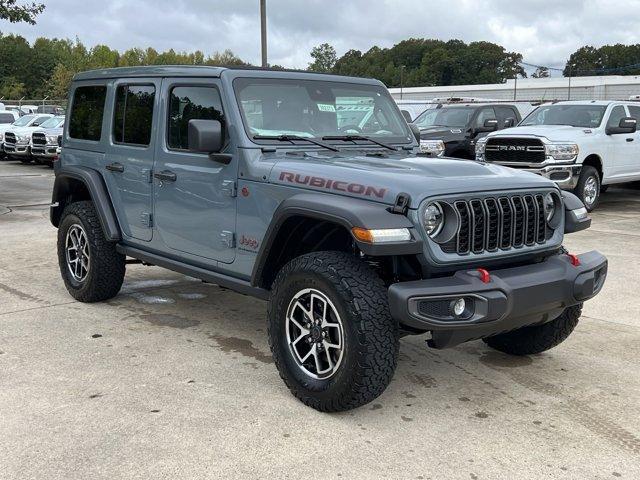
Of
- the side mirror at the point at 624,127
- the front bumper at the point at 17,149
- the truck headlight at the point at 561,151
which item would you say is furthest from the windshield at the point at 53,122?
the side mirror at the point at 624,127

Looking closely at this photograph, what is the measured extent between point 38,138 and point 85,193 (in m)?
16.0

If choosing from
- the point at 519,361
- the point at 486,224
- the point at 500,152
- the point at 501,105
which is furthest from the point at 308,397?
the point at 501,105

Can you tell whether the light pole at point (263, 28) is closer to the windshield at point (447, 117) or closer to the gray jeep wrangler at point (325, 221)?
the windshield at point (447, 117)

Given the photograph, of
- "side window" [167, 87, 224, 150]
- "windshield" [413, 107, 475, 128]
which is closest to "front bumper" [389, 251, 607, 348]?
"side window" [167, 87, 224, 150]

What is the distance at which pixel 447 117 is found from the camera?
14.8 meters

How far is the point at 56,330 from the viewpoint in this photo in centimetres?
522

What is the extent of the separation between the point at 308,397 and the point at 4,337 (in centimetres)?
253

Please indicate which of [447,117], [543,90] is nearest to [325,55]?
[543,90]

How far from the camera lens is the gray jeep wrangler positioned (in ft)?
11.6

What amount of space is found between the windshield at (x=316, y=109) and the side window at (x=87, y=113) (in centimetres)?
180

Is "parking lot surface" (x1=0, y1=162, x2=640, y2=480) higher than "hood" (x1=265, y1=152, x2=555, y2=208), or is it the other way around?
"hood" (x1=265, y1=152, x2=555, y2=208)

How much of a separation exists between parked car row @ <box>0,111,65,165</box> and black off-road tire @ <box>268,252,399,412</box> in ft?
56.5

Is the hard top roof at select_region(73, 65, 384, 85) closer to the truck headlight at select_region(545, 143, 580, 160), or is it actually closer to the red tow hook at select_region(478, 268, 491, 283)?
the red tow hook at select_region(478, 268, 491, 283)

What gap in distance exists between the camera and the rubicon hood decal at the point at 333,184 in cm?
367
